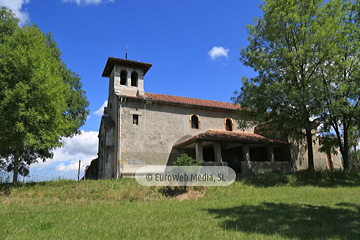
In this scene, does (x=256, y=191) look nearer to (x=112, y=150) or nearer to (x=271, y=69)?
(x=271, y=69)

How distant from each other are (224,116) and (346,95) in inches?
370

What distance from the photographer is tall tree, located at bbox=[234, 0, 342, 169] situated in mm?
15055

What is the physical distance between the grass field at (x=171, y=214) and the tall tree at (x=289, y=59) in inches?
179

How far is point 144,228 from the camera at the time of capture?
20.5ft

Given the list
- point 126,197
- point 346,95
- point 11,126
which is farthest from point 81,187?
point 346,95

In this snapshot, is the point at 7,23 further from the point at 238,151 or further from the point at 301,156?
the point at 301,156

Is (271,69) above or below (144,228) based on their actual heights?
above

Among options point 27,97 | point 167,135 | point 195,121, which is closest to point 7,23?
point 27,97

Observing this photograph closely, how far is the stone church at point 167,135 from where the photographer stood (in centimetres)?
1820

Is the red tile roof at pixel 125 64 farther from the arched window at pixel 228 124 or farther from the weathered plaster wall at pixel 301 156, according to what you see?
the weathered plaster wall at pixel 301 156

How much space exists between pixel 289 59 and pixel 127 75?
12477mm

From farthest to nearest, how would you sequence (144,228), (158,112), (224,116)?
(224,116) < (158,112) < (144,228)

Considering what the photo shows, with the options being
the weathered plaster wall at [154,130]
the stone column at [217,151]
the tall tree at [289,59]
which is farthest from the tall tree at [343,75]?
the weathered plaster wall at [154,130]

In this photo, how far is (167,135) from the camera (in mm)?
19812
